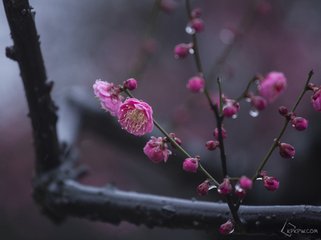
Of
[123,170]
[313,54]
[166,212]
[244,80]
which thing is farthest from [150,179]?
[166,212]

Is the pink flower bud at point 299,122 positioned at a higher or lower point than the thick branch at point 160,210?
higher

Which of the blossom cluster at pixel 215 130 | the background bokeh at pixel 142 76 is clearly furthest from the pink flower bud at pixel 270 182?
the background bokeh at pixel 142 76

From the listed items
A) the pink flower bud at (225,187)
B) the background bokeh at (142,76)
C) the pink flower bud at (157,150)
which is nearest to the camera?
the pink flower bud at (225,187)

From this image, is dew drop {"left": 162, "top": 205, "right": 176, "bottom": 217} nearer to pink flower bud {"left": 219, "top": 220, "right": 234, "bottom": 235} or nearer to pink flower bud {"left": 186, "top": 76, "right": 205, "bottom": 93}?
pink flower bud {"left": 219, "top": 220, "right": 234, "bottom": 235}

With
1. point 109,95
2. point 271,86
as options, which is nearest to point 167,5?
point 271,86

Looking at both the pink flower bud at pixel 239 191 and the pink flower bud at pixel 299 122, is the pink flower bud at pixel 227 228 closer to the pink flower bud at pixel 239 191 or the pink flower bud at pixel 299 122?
the pink flower bud at pixel 239 191

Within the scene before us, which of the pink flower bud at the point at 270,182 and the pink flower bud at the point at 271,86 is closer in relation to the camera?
the pink flower bud at the point at 270,182

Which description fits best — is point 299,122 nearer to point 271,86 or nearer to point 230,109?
point 230,109
